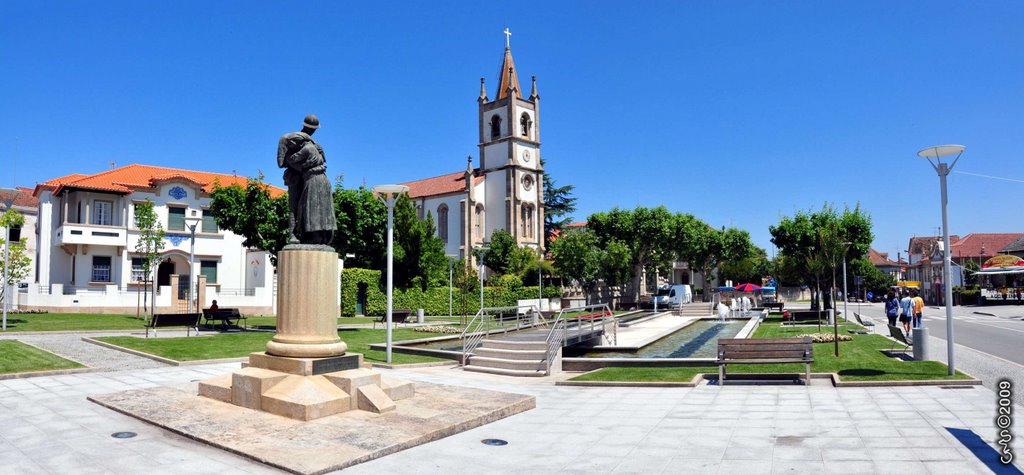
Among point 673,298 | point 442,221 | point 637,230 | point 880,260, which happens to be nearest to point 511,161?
point 442,221

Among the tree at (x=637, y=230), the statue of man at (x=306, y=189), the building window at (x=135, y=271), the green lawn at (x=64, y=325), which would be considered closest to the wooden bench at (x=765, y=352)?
the statue of man at (x=306, y=189)

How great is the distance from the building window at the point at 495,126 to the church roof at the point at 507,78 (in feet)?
7.23

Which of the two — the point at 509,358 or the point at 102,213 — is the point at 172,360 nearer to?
the point at 509,358

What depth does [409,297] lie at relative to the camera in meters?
40.9

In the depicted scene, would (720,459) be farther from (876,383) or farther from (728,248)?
(728,248)

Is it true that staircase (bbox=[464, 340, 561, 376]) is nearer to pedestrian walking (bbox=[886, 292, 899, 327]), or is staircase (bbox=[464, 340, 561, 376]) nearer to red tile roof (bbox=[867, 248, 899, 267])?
pedestrian walking (bbox=[886, 292, 899, 327])

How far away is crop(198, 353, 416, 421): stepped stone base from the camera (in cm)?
849

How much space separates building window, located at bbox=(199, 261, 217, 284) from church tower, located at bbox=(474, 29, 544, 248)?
93.0ft

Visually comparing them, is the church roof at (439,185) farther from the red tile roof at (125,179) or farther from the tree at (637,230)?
the red tile roof at (125,179)

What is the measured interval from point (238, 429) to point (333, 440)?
4.41 ft

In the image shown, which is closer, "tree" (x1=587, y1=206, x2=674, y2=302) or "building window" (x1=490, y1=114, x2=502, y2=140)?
"tree" (x1=587, y1=206, x2=674, y2=302)

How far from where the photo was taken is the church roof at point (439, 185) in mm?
66250

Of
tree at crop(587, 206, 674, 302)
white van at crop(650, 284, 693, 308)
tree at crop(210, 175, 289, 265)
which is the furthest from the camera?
tree at crop(587, 206, 674, 302)

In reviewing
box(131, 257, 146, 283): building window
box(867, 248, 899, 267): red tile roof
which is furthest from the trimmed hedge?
box(867, 248, 899, 267): red tile roof
